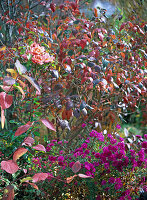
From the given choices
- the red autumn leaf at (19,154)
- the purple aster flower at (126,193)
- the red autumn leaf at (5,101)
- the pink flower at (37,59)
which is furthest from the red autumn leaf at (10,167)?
the purple aster flower at (126,193)

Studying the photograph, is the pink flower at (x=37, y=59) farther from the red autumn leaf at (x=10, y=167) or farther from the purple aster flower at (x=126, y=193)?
the purple aster flower at (x=126, y=193)

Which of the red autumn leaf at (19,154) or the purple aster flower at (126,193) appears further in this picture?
the purple aster flower at (126,193)

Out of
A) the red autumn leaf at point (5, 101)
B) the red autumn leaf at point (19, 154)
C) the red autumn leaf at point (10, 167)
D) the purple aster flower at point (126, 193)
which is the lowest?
the purple aster flower at point (126, 193)

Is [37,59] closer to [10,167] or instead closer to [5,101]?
[5,101]

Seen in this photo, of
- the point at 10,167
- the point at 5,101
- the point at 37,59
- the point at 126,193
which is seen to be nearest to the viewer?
the point at 5,101

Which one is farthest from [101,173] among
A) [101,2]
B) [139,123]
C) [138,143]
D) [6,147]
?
[101,2]

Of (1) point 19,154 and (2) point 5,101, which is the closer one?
(2) point 5,101

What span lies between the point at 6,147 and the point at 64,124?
57cm

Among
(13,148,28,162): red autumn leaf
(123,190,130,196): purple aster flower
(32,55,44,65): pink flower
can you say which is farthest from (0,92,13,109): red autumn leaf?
(123,190,130,196): purple aster flower

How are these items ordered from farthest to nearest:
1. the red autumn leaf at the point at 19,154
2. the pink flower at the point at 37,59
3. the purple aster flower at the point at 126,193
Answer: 1. the purple aster flower at the point at 126,193
2. the pink flower at the point at 37,59
3. the red autumn leaf at the point at 19,154

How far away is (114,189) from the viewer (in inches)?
71.2

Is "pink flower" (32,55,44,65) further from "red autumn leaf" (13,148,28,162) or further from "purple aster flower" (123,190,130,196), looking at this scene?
"purple aster flower" (123,190,130,196)

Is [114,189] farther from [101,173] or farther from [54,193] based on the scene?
[54,193]

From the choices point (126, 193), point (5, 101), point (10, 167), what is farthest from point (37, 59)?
point (126, 193)
